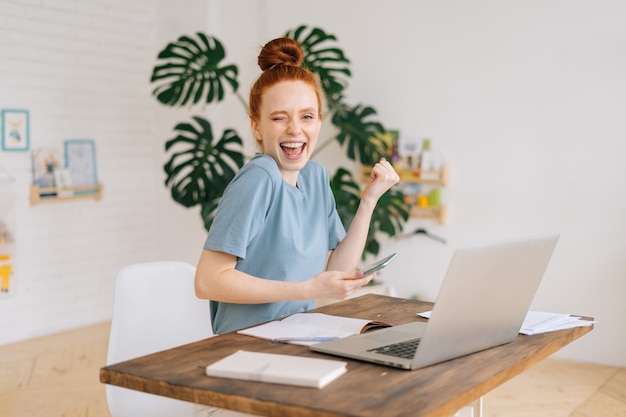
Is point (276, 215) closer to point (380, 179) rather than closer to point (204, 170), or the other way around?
point (380, 179)

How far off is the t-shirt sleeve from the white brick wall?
12.6ft

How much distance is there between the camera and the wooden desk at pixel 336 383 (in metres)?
1.38

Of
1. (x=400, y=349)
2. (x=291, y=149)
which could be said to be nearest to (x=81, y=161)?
(x=291, y=149)

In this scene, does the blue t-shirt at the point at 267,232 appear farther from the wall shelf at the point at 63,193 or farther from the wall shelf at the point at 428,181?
the wall shelf at the point at 63,193

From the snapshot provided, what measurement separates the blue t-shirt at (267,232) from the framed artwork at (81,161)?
3.90 m

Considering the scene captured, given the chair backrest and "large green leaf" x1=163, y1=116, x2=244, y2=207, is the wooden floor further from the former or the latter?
the chair backrest

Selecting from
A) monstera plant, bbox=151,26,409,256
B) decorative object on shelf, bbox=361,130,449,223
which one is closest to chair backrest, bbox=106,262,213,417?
monstera plant, bbox=151,26,409,256

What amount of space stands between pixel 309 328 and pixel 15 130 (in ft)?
13.4

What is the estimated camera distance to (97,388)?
4355 millimetres

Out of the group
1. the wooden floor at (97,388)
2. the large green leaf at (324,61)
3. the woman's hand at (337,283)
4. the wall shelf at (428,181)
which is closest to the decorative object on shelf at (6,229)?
the wooden floor at (97,388)

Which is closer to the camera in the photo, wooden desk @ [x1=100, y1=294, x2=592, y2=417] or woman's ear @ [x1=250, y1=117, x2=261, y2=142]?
wooden desk @ [x1=100, y1=294, x2=592, y2=417]

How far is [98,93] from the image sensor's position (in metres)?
6.00

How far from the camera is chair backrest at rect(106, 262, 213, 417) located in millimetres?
2262

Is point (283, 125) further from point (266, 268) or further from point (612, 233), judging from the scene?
point (612, 233)
